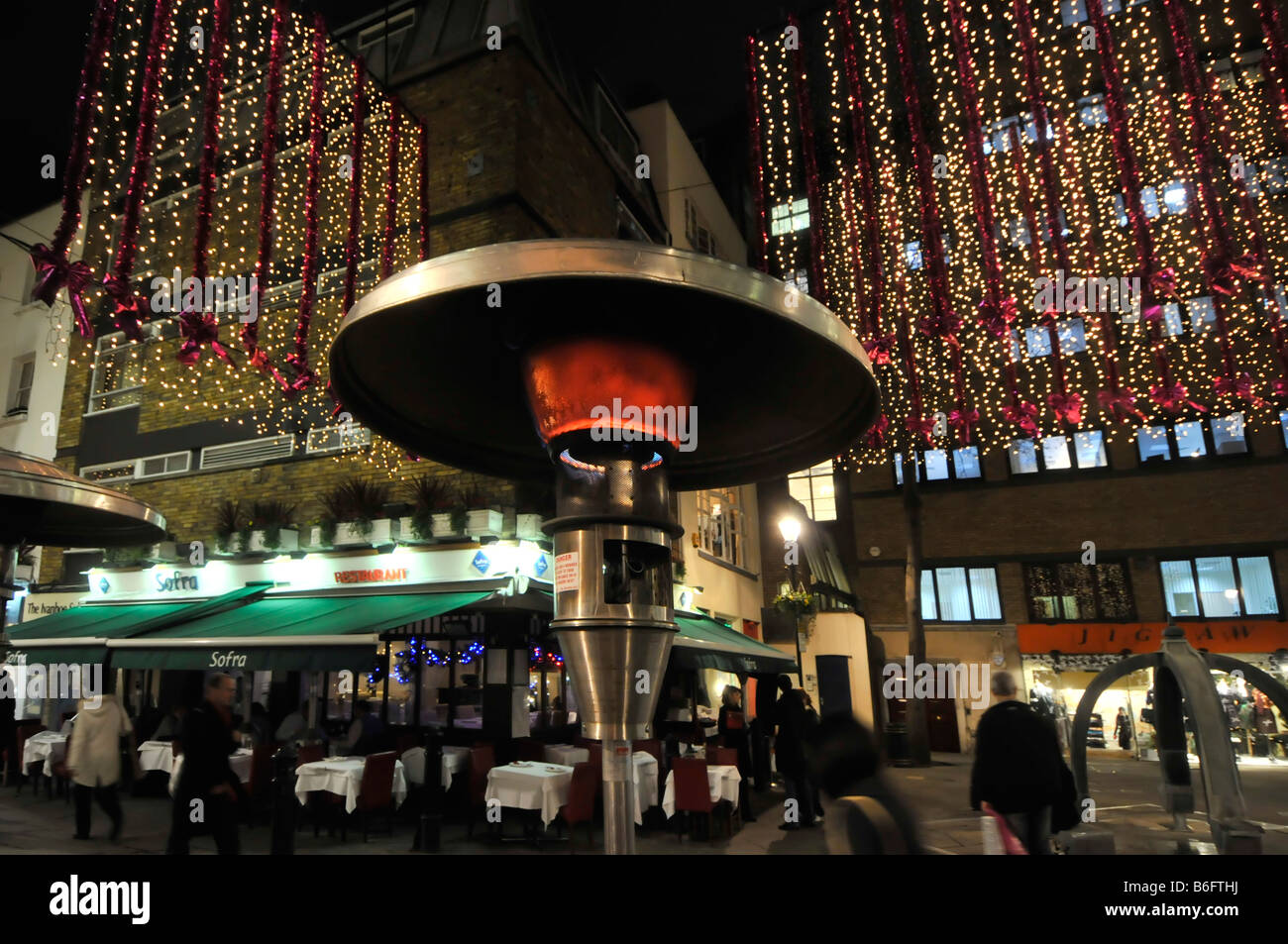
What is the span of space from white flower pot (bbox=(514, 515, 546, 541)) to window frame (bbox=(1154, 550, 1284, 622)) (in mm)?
18423

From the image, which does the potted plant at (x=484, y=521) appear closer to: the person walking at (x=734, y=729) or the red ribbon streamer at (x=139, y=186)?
the person walking at (x=734, y=729)

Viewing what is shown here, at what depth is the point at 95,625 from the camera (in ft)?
41.9

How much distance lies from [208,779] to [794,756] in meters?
7.17

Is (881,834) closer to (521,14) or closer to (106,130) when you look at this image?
(521,14)

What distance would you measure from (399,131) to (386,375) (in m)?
13.3

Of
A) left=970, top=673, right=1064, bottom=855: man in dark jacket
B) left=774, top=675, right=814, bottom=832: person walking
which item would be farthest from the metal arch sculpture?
left=774, top=675, right=814, bottom=832: person walking

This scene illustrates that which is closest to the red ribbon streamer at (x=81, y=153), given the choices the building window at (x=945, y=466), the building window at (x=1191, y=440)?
the building window at (x=945, y=466)

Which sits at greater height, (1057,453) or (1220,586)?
(1057,453)

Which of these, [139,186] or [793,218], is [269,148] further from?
[793,218]

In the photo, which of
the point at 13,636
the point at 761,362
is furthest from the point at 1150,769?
the point at 13,636

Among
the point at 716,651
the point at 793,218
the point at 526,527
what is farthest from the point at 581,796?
the point at 793,218

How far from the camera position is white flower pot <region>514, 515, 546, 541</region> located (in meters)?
11.4

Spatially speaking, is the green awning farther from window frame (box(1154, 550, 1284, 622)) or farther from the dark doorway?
window frame (box(1154, 550, 1284, 622))

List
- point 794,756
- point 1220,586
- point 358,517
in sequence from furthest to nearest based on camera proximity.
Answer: point 1220,586, point 358,517, point 794,756
